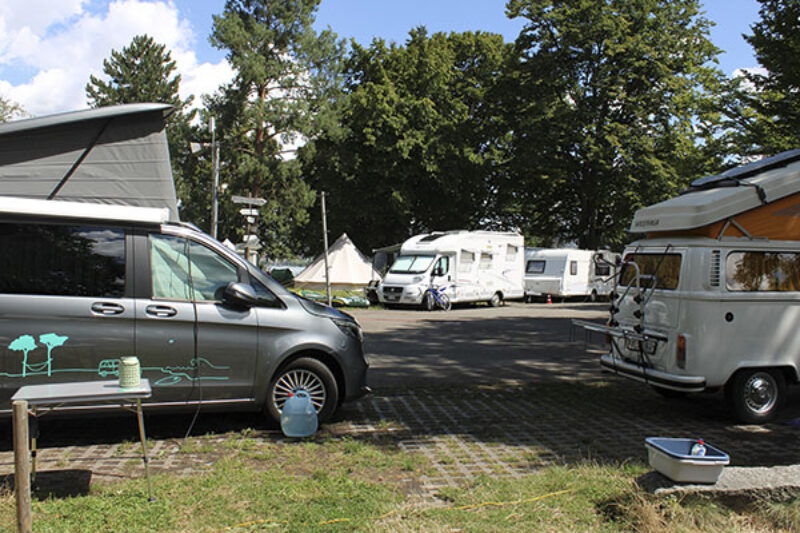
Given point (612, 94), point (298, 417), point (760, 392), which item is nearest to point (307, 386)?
point (298, 417)

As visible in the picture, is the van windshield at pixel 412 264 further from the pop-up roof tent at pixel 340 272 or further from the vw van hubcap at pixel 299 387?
the vw van hubcap at pixel 299 387

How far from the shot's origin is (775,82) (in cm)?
1795

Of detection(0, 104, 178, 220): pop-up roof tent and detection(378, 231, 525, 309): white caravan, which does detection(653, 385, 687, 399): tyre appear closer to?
detection(0, 104, 178, 220): pop-up roof tent

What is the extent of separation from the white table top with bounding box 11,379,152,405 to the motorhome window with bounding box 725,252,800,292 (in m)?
6.28

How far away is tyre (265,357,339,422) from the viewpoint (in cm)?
636

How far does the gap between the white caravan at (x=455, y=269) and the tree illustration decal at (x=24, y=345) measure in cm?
1847

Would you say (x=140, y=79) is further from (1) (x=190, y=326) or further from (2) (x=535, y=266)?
(1) (x=190, y=326)

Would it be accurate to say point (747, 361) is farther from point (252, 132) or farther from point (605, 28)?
point (252, 132)

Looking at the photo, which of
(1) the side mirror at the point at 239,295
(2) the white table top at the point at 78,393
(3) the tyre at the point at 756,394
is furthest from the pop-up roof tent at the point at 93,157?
(3) the tyre at the point at 756,394

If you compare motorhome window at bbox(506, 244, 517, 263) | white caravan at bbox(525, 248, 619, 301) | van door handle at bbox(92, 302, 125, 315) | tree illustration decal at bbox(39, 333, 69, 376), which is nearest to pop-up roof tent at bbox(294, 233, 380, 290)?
motorhome window at bbox(506, 244, 517, 263)

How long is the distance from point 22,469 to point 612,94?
32088 mm

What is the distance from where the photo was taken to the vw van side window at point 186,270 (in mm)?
6000

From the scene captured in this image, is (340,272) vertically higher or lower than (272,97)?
lower

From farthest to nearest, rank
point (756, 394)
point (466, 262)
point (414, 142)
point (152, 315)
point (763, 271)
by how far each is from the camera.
Result: point (414, 142), point (466, 262), point (763, 271), point (756, 394), point (152, 315)
